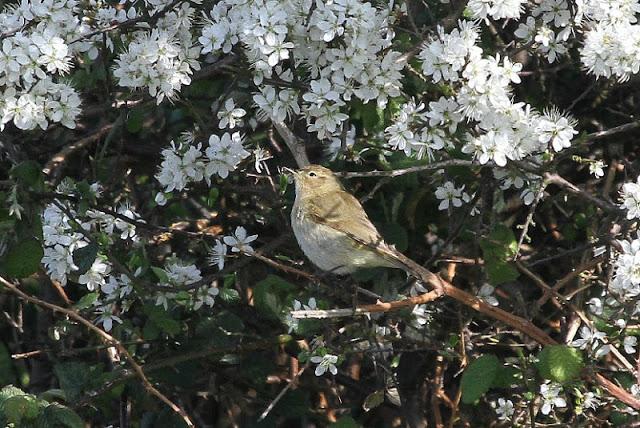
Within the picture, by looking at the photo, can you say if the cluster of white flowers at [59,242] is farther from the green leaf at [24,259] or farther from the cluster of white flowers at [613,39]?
the cluster of white flowers at [613,39]

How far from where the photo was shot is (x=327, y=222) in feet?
12.4

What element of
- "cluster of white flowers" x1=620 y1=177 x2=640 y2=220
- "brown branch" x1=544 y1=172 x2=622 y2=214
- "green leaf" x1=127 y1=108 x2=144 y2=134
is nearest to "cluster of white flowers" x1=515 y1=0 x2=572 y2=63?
"brown branch" x1=544 y1=172 x2=622 y2=214

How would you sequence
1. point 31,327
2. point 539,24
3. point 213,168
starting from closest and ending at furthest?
1. point 539,24
2. point 213,168
3. point 31,327

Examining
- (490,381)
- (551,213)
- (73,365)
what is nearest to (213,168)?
(73,365)

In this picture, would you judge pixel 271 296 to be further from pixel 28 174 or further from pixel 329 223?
pixel 28 174

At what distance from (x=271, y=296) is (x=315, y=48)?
35.5 inches

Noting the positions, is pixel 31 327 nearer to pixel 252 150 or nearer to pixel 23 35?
pixel 252 150

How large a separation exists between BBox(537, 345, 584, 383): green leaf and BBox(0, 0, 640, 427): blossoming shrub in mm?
15

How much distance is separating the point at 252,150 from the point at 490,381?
3.53 ft

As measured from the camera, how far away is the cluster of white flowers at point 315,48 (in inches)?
109

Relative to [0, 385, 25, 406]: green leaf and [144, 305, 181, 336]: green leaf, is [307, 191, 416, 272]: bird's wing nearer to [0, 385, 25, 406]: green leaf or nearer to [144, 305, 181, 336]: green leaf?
[144, 305, 181, 336]: green leaf

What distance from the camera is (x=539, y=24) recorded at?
9.98 feet

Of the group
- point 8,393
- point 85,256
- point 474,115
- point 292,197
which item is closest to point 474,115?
point 474,115

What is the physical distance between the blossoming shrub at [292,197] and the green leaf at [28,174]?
0.7 inches
